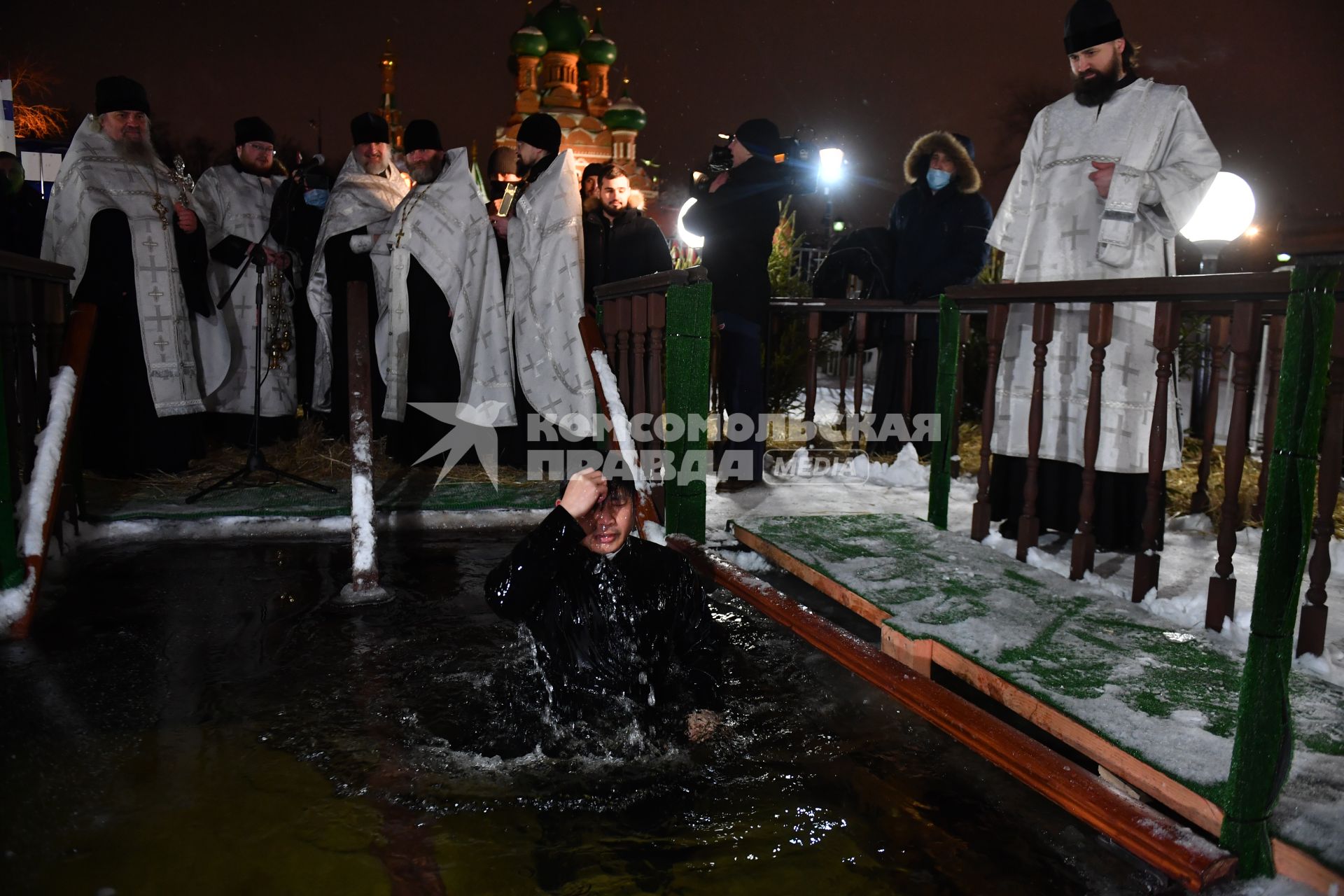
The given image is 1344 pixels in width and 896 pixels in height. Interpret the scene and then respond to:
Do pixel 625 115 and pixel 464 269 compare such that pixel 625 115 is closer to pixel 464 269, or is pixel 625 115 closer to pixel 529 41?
pixel 529 41

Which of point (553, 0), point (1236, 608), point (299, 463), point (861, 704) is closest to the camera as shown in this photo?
point (861, 704)

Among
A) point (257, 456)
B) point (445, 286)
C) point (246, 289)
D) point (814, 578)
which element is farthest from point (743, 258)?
point (246, 289)

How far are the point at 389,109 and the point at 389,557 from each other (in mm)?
34027

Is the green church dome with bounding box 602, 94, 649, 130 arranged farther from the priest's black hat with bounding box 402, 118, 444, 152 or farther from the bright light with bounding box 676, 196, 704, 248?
the priest's black hat with bounding box 402, 118, 444, 152

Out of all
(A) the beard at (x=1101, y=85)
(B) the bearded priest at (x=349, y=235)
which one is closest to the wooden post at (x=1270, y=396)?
(A) the beard at (x=1101, y=85)

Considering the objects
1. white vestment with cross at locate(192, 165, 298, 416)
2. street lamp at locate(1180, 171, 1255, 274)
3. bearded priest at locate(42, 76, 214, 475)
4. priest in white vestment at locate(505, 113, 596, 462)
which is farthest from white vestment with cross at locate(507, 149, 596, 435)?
street lamp at locate(1180, 171, 1255, 274)

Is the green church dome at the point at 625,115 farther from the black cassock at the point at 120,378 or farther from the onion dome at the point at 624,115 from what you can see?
the black cassock at the point at 120,378

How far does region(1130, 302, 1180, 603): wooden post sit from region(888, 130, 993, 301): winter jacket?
10.7 ft

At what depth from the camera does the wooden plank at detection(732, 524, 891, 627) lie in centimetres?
340

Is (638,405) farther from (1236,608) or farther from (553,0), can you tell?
(553,0)

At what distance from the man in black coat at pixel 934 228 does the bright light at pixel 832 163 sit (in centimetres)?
817

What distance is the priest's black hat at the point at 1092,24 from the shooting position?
412 cm

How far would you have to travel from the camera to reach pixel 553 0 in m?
31.1

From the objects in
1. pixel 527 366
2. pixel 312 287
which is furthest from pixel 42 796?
pixel 312 287
